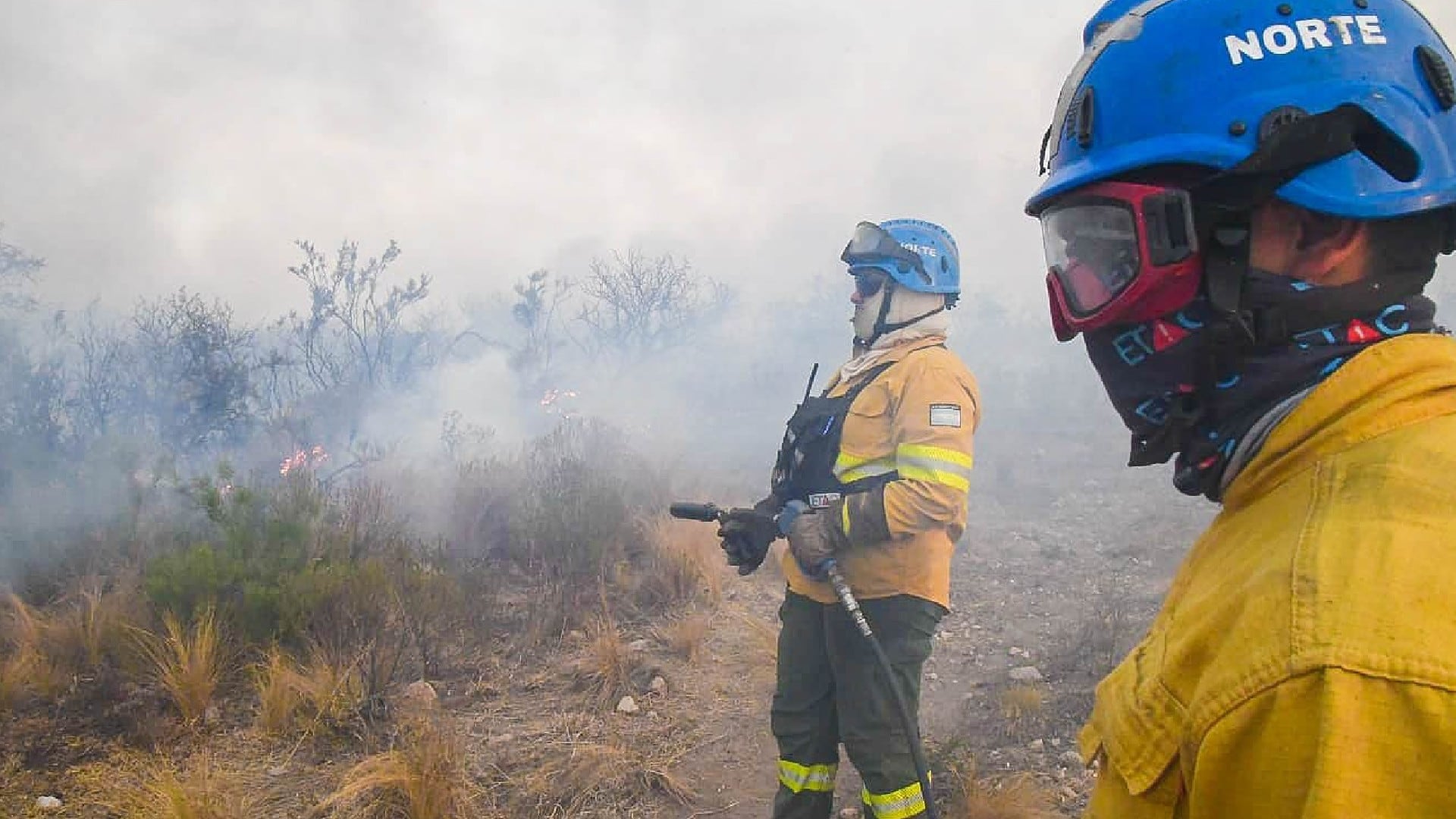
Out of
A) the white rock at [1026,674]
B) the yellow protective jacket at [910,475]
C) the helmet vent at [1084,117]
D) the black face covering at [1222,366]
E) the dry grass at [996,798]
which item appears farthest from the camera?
the white rock at [1026,674]

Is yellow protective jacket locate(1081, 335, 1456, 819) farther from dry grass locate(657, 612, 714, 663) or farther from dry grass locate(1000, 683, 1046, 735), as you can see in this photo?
dry grass locate(657, 612, 714, 663)

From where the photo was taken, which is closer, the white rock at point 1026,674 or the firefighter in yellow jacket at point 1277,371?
the firefighter in yellow jacket at point 1277,371

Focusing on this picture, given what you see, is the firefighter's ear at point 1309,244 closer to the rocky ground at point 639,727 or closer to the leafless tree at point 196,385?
the rocky ground at point 639,727

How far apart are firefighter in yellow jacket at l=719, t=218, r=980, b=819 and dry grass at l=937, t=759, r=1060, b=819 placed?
23.5 inches

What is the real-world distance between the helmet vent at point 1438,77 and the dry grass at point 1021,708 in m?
3.67

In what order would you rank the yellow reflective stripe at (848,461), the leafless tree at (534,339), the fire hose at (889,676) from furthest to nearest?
the leafless tree at (534,339)
the yellow reflective stripe at (848,461)
the fire hose at (889,676)

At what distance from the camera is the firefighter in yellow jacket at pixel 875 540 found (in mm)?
2781

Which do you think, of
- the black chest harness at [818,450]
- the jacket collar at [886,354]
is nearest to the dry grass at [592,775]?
the black chest harness at [818,450]

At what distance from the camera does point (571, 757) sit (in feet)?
12.1

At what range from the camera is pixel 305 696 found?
3.87 m

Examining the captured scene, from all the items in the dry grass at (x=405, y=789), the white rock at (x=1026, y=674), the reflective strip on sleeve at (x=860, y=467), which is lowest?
the white rock at (x=1026, y=674)

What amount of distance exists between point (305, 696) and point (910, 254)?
11.5ft

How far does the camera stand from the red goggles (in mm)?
1000

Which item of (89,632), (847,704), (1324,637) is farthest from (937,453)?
(89,632)
